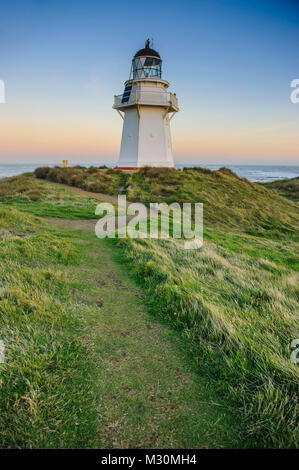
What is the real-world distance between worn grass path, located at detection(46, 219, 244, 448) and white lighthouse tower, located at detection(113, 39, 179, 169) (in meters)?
22.4

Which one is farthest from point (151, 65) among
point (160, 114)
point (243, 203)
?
point (243, 203)

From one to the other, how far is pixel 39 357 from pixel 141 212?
11115 millimetres

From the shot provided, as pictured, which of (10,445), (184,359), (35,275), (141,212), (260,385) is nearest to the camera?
(10,445)

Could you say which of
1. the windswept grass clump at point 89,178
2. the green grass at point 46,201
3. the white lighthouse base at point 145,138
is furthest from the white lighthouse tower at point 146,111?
the green grass at point 46,201

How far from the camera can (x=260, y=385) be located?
8.30ft

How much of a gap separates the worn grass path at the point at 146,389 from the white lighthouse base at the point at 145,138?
22.2 m

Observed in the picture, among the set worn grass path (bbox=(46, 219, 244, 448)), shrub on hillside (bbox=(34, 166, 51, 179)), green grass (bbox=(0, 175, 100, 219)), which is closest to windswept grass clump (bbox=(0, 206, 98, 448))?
worn grass path (bbox=(46, 219, 244, 448))

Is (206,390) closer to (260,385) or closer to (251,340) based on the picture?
(260,385)

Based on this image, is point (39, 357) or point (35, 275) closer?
point (39, 357)

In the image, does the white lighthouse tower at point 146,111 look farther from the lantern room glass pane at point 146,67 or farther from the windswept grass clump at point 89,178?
the windswept grass clump at point 89,178

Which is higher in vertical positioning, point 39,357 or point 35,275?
point 35,275

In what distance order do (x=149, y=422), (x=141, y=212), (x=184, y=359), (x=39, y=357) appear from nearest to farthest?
(x=149, y=422) → (x=39, y=357) → (x=184, y=359) → (x=141, y=212)

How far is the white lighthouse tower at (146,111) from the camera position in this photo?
23.8 metres
